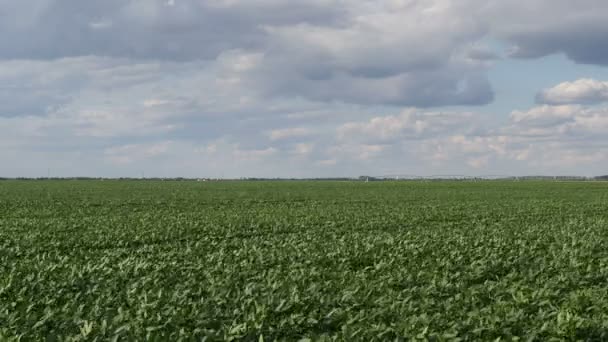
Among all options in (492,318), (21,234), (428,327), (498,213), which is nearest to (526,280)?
(492,318)

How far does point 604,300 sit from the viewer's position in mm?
10781

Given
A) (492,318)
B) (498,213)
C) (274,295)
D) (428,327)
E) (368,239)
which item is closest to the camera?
(428,327)

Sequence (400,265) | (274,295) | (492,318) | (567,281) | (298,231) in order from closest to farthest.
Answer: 1. (492,318)
2. (274,295)
3. (567,281)
4. (400,265)
5. (298,231)

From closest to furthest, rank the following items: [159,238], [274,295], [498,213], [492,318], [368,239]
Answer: [492,318] < [274,295] < [368,239] < [159,238] < [498,213]

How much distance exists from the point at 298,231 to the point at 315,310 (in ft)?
52.6

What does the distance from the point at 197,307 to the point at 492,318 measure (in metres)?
4.54

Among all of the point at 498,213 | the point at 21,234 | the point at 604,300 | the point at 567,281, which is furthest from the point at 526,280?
the point at 498,213

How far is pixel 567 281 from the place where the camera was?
42.4 ft

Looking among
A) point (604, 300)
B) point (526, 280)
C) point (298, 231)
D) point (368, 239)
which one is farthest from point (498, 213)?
point (604, 300)

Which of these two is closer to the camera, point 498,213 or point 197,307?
point 197,307

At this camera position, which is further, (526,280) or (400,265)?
(400,265)

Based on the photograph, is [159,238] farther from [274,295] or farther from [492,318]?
[492,318]

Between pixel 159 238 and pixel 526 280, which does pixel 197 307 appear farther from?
pixel 159 238

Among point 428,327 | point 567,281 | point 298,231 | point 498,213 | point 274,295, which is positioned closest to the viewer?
point 428,327
